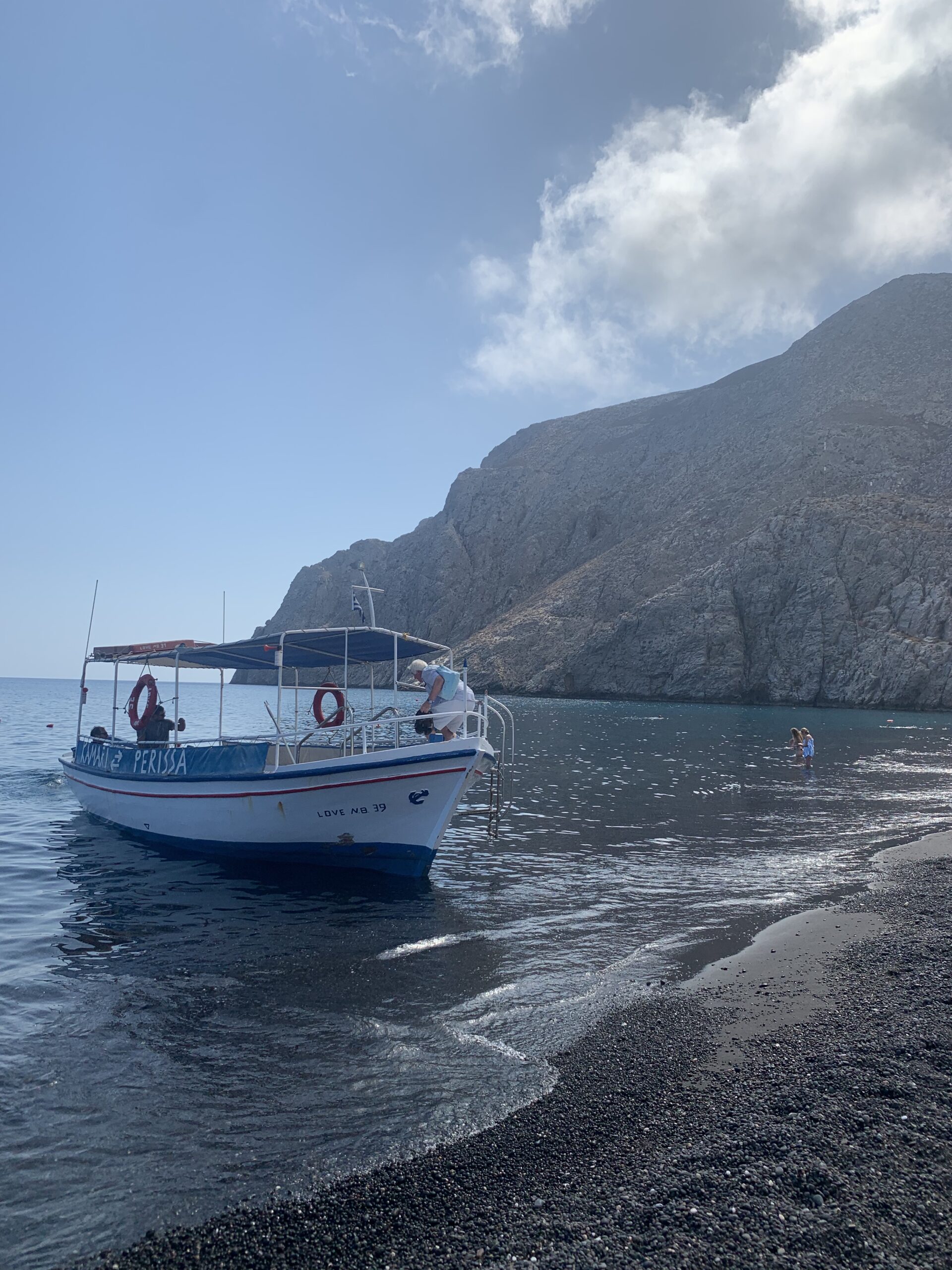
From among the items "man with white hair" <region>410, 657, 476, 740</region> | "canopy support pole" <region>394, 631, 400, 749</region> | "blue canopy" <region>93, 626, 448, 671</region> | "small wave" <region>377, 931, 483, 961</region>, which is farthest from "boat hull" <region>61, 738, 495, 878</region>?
"small wave" <region>377, 931, 483, 961</region>

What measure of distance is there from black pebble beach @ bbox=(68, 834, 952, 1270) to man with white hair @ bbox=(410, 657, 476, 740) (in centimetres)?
807

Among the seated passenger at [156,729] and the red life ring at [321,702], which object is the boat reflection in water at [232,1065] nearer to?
the red life ring at [321,702]

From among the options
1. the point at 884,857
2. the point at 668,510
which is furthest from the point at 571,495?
the point at 884,857

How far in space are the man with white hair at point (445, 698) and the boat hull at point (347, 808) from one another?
38.4 inches

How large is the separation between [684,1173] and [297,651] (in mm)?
16250

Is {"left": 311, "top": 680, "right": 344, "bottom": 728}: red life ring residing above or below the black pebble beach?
above

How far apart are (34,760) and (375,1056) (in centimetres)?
3828

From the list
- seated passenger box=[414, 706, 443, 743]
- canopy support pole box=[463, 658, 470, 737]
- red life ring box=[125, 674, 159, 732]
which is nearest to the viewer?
seated passenger box=[414, 706, 443, 743]

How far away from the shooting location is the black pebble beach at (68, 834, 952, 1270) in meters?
4.75

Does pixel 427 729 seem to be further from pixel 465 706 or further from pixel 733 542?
pixel 733 542

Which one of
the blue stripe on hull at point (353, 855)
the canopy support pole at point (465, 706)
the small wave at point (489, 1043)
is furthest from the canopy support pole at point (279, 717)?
the small wave at point (489, 1043)

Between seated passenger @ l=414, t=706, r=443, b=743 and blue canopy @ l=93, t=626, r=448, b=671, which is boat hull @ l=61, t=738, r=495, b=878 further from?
blue canopy @ l=93, t=626, r=448, b=671

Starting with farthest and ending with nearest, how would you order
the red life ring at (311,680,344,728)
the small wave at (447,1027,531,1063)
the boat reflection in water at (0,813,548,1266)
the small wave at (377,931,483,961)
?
the red life ring at (311,680,344,728) → the small wave at (377,931,483,961) → the small wave at (447,1027,531,1063) → the boat reflection in water at (0,813,548,1266)

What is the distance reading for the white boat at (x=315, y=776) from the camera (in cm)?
1529
